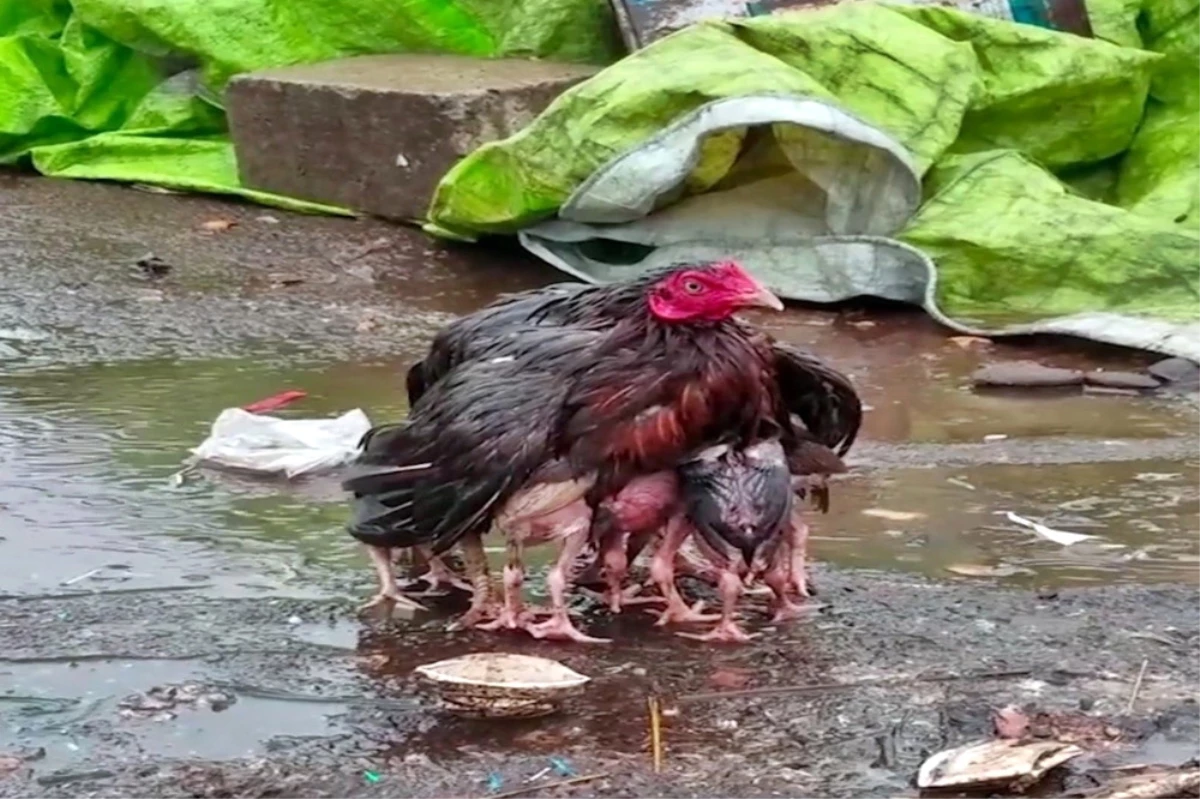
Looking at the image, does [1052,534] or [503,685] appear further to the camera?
[1052,534]

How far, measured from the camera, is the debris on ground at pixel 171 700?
3744 mm

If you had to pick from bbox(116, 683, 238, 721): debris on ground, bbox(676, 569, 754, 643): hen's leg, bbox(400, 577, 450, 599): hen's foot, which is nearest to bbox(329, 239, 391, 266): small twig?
bbox(400, 577, 450, 599): hen's foot

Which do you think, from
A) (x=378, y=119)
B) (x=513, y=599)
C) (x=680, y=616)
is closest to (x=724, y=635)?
(x=680, y=616)

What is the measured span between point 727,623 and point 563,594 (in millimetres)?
331

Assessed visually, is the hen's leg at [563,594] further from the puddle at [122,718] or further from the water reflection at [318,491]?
A: the water reflection at [318,491]

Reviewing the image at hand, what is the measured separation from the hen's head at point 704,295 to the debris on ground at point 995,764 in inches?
38.2

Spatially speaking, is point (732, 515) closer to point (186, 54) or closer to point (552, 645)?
point (552, 645)

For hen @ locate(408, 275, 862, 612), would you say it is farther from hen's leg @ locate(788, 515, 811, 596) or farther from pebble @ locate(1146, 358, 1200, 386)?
pebble @ locate(1146, 358, 1200, 386)

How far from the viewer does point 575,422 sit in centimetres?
397

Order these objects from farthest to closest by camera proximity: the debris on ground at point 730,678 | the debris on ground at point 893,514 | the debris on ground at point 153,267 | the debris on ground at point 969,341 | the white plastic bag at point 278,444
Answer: the debris on ground at point 153,267, the debris on ground at point 969,341, the white plastic bag at point 278,444, the debris on ground at point 893,514, the debris on ground at point 730,678

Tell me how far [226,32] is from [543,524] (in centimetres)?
599

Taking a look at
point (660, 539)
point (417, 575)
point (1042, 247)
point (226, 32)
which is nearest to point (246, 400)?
point (417, 575)

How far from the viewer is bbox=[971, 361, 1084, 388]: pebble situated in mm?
6289

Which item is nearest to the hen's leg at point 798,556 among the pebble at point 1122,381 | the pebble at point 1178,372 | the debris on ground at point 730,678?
the debris on ground at point 730,678
